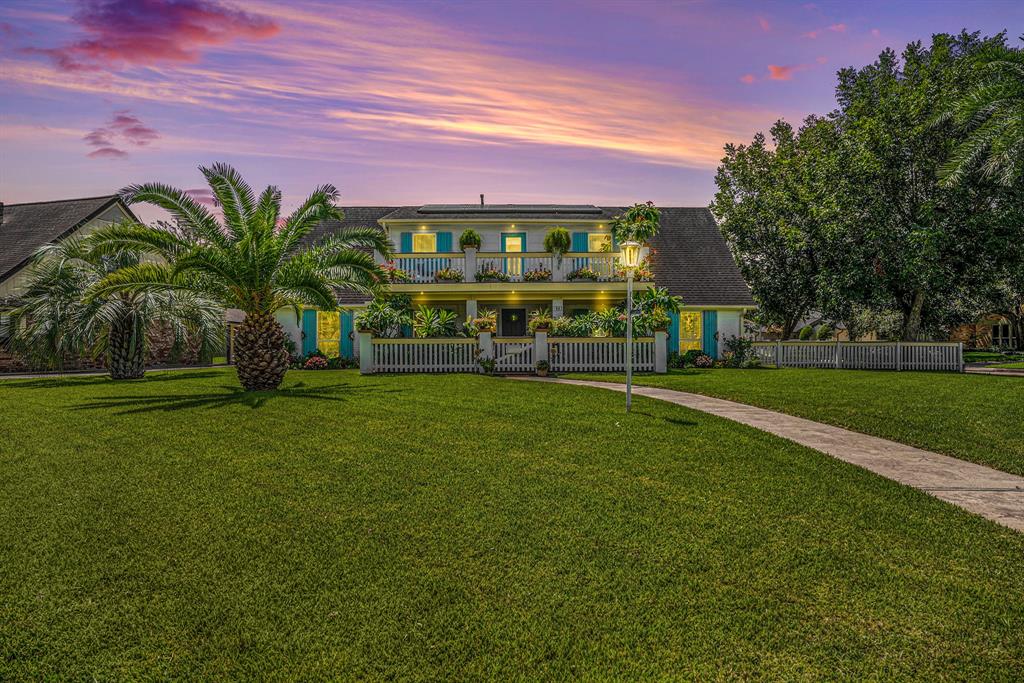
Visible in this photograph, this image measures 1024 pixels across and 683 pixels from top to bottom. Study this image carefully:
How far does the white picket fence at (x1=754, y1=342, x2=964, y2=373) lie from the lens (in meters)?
22.7

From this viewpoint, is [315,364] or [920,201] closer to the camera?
[315,364]

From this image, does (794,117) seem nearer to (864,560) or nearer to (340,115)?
(340,115)

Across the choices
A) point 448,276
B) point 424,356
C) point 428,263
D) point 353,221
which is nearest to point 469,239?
point 448,276

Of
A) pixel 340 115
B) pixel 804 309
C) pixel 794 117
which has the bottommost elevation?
pixel 804 309

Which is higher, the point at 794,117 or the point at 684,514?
the point at 794,117

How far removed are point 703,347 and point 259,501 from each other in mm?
22497

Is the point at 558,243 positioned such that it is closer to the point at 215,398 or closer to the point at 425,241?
the point at 425,241

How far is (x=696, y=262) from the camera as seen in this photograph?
27.7 metres

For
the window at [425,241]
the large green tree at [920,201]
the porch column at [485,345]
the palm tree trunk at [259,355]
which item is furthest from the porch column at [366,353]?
the large green tree at [920,201]

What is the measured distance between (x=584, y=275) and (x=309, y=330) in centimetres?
1213

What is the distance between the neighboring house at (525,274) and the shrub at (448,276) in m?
0.18

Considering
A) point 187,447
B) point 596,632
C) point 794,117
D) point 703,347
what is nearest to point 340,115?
point 187,447

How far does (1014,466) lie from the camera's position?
693 cm

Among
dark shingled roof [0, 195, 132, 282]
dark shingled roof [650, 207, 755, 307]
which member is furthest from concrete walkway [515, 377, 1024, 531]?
dark shingled roof [0, 195, 132, 282]
